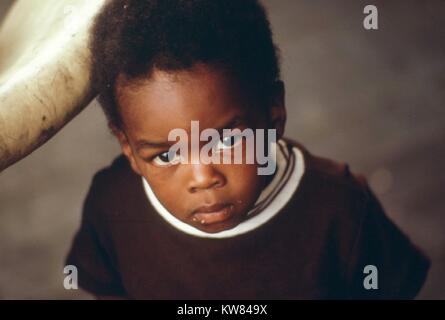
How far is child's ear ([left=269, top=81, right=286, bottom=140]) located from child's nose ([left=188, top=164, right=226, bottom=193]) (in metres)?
0.10

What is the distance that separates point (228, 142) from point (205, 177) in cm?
4

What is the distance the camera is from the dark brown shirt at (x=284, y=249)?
882 mm

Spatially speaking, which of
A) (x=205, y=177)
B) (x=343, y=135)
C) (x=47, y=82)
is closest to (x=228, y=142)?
(x=205, y=177)

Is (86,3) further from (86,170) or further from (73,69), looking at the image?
(86,170)

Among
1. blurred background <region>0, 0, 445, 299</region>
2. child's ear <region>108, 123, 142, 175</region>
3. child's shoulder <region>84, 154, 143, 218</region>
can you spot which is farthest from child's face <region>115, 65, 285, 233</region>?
blurred background <region>0, 0, 445, 299</region>

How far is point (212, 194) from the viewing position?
2.44ft

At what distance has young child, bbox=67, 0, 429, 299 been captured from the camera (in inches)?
27.0

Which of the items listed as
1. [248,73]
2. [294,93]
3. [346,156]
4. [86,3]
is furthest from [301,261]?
[294,93]

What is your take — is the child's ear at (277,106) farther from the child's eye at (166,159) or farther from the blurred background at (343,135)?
the blurred background at (343,135)

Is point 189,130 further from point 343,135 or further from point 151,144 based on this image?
point 343,135

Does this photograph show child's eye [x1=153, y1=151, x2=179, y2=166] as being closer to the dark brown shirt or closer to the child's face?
the child's face

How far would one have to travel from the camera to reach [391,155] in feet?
5.18

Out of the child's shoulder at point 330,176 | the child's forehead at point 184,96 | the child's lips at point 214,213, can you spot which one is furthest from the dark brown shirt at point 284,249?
the child's forehead at point 184,96

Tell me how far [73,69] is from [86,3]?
0.08m
